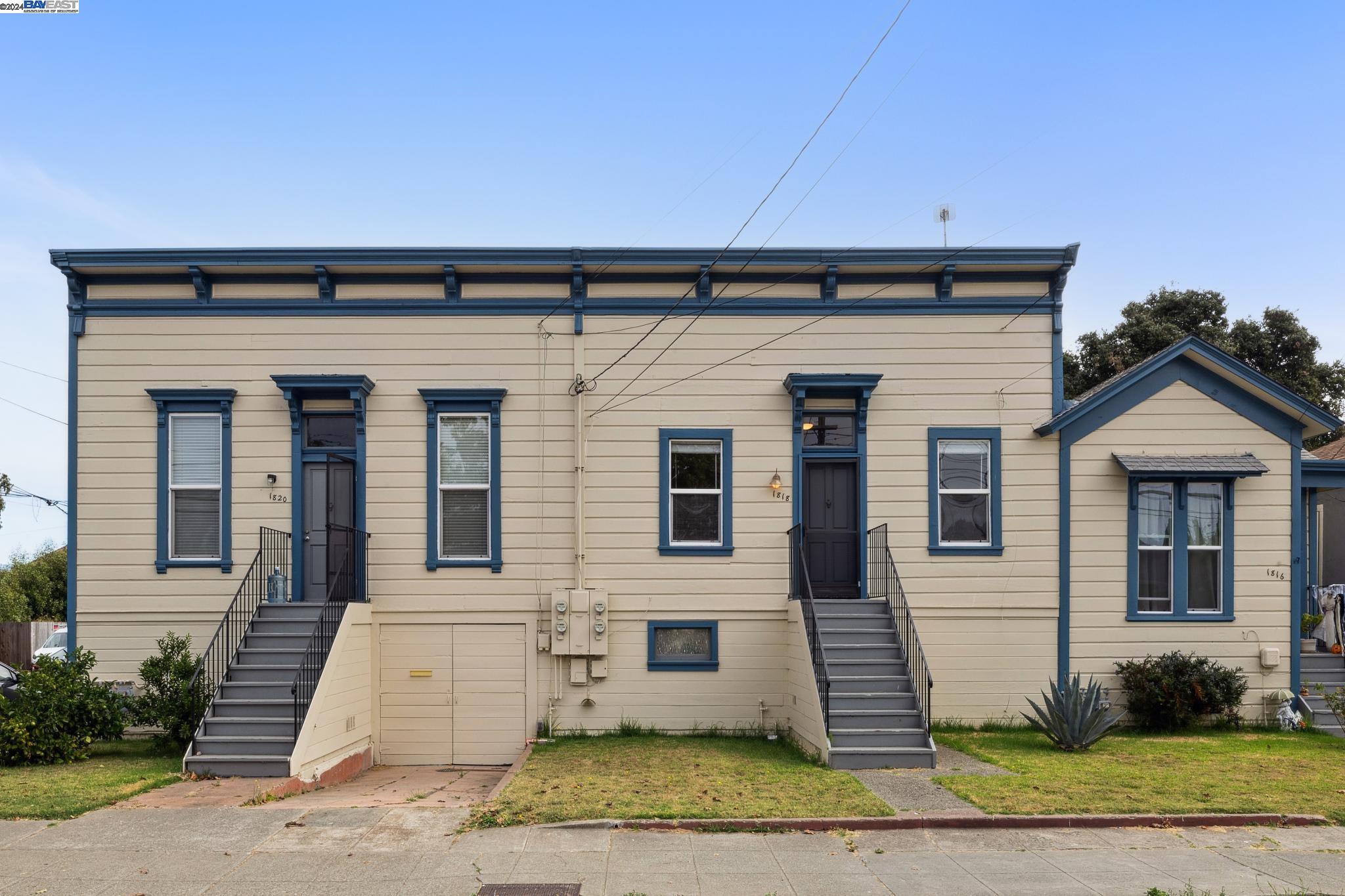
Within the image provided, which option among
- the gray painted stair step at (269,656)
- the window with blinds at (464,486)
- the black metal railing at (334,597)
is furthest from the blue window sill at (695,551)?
the gray painted stair step at (269,656)

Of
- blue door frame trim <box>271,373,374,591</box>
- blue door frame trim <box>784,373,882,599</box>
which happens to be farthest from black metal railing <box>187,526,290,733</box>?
blue door frame trim <box>784,373,882,599</box>

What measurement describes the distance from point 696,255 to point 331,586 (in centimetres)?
647

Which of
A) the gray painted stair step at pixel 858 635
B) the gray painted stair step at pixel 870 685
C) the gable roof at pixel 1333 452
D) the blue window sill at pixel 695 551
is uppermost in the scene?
the gable roof at pixel 1333 452

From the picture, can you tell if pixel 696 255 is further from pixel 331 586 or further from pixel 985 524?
pixel 331 586

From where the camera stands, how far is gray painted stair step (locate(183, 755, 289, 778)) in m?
10.5

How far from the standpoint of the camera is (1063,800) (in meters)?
8.93

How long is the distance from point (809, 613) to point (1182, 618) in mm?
5446

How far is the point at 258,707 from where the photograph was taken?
11.2m

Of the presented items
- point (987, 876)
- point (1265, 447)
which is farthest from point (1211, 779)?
point (1265, 447)

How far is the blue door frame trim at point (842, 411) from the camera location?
44.9ft

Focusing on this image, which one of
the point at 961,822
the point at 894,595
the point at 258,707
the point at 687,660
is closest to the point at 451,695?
the point at 258,707

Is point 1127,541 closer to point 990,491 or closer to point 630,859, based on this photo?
point 990,491

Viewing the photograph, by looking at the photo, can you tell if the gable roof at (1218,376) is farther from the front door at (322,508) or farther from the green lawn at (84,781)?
the green lawn at (84,781)

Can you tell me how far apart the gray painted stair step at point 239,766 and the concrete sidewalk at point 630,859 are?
1.76 meters
